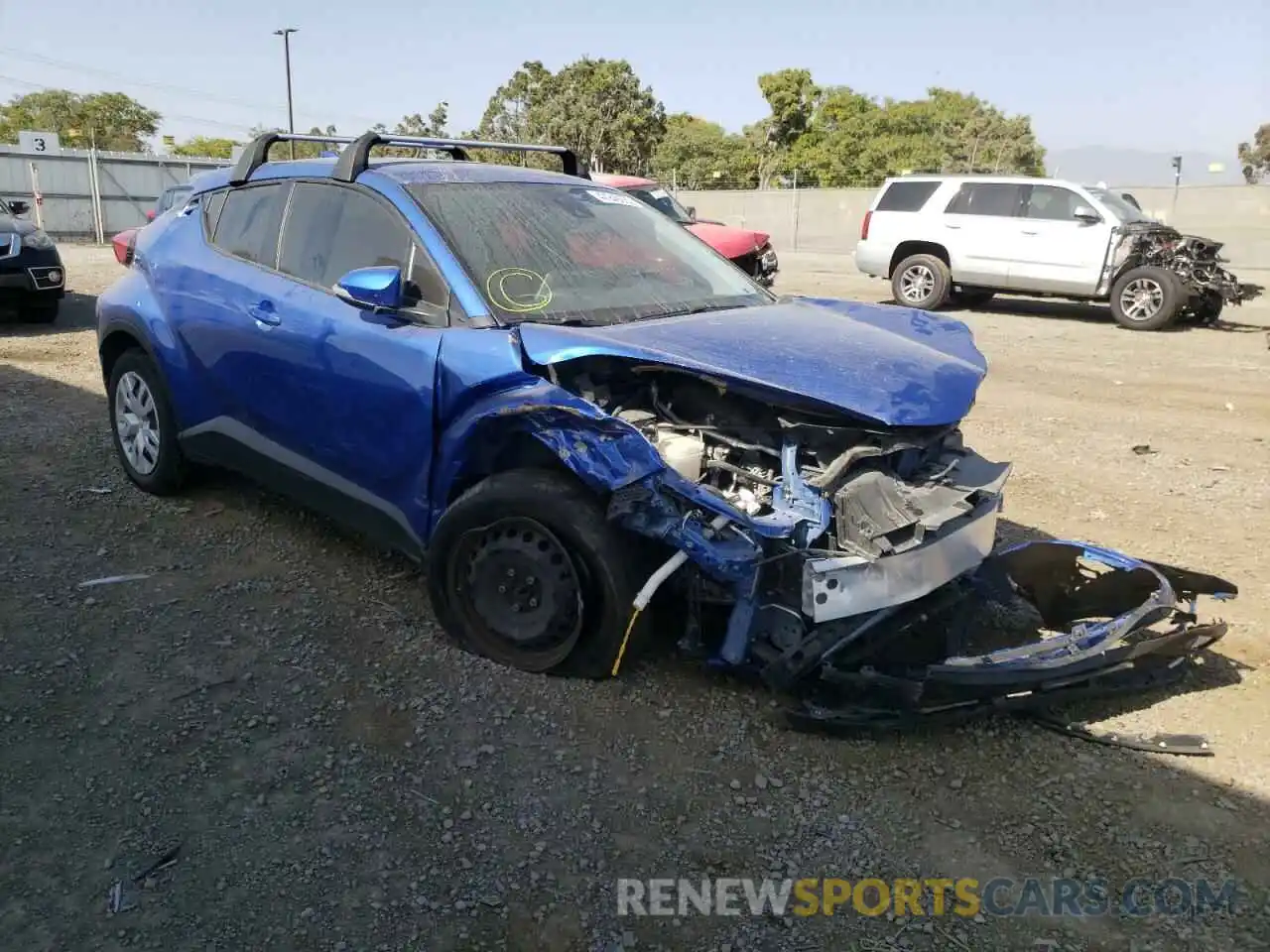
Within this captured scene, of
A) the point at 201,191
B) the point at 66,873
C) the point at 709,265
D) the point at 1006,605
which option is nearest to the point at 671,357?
the point at 709,265

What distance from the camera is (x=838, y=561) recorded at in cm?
283

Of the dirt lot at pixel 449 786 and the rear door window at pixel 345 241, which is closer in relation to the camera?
the dirt lot at pixel 449 786

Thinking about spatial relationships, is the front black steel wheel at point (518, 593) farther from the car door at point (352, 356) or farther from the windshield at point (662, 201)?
the windshield at point (662, 201)

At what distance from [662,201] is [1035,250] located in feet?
16.3

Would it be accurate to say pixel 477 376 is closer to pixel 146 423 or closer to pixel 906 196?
pixel 146 423

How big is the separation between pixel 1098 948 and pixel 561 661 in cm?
178

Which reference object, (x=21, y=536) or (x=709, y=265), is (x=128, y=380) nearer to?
(x=21, y=536)

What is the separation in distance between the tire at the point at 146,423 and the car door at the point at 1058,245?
11197 mm

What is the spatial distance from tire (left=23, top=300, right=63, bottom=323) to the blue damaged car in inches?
323

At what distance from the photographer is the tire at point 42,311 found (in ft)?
36.1

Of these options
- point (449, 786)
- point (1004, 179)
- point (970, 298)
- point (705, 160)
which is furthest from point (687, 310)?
point (705, 160)

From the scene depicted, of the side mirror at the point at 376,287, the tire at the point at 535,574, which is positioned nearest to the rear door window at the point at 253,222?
the side mirror at the point at 376,287

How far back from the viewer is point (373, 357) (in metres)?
3.61

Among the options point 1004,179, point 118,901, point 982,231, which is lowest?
point 118,901
